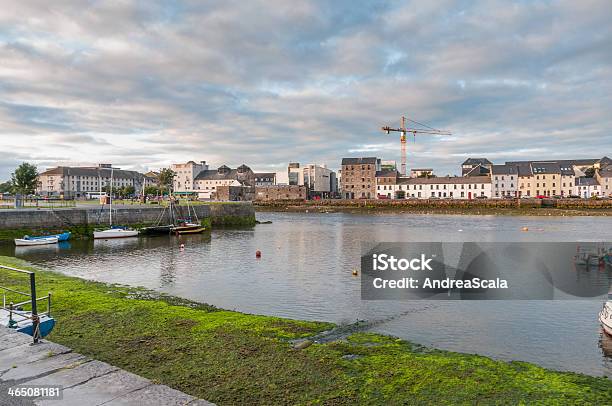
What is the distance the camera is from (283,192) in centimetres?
15000

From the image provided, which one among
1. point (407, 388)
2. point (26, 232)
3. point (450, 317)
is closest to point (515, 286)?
point (450, 317)

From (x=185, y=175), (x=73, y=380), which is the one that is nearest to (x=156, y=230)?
(x=73, y=380)

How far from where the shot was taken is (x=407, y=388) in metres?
8.67

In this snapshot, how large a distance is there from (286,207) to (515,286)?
109678 millimetres

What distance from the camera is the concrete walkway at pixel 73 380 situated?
7051 mm

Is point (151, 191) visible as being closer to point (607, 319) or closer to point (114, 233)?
point (114, 233)

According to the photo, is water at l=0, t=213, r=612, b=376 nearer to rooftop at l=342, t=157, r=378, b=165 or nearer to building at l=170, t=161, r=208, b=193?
rooftop at l=342, t=157, r=378, b=165

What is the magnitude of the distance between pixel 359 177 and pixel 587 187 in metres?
71.0

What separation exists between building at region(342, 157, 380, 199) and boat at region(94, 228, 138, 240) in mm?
111140

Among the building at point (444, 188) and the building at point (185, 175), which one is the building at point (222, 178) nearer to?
the building at point (185, 175)

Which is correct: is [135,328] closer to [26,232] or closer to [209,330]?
[209,330]

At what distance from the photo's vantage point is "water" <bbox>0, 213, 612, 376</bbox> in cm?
1354

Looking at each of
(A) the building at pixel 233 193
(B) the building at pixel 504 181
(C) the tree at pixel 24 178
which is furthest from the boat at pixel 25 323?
(B) the building at pixel 504 181

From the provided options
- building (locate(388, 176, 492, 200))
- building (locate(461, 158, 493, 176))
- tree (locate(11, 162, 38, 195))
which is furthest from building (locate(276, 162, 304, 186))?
tree (locate(11, 162, 38, 195))
